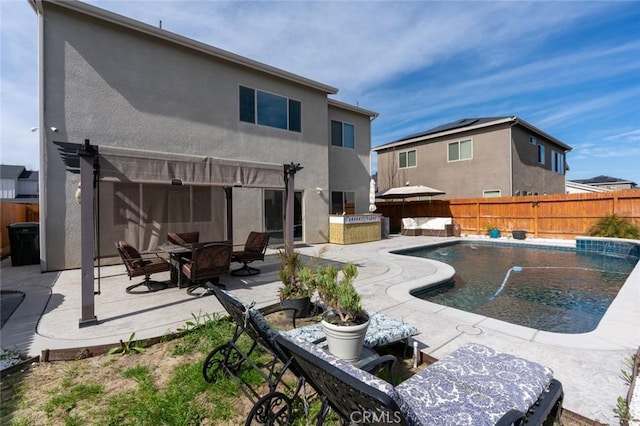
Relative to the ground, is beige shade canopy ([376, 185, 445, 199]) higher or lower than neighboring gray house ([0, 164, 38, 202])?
lower

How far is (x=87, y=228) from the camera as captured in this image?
4.10 m

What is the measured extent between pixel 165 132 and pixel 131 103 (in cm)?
117

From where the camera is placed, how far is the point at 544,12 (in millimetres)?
8375

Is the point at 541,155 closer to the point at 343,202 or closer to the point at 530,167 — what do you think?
→ the point at 530,167

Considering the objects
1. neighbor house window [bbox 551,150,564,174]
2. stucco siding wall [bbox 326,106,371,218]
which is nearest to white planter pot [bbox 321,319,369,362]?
stucco siding wall [bbox 326,106,371,218]

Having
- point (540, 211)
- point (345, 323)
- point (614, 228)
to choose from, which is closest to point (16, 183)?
point (345, 323)

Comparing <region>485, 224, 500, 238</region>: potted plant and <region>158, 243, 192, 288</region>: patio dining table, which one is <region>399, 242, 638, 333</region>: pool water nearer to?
<region>485, 224, 500, 238</region>: potted plant

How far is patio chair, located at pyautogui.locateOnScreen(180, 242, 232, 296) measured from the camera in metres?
5.41

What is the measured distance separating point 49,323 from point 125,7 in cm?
890

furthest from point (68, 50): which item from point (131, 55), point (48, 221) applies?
point (48, 221)

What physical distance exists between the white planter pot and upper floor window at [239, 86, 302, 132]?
32.6ft

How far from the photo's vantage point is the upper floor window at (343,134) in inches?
573

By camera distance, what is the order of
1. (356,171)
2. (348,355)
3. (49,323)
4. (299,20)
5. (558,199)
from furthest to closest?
(356,171) < (558,199) < (299,20) < (49,323) < (348,355)

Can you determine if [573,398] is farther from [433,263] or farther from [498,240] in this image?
[498,240]
